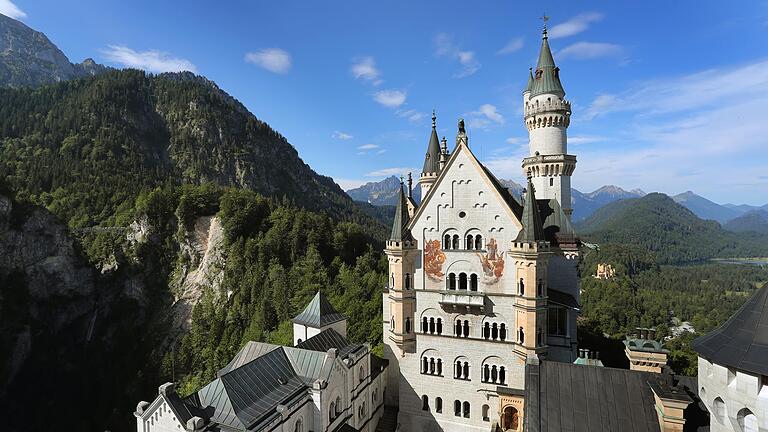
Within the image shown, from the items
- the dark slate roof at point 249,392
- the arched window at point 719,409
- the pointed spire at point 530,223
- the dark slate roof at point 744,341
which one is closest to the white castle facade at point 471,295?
the pointed spire at point 530,223

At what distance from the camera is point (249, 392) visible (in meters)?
20.5

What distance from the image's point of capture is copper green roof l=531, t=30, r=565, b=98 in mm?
32281

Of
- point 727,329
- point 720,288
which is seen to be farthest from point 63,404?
point 720,288

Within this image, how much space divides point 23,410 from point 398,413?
59.8 meters

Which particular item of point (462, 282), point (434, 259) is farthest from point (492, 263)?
point (434, 259)

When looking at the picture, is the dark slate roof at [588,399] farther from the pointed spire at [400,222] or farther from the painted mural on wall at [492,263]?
the pointed spire at [400,222]

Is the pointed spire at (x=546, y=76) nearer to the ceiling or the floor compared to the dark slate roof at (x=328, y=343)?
nearer to the ceiling

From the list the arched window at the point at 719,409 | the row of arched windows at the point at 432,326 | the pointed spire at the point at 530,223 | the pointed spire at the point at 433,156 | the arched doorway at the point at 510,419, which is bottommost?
the arched doorway at the point at 510,419

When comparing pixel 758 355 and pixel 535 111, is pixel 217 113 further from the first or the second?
pixel 758 355

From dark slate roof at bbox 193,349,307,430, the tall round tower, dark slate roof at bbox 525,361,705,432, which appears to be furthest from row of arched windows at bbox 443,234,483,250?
dark slate roof at bbox 193,349,307,430

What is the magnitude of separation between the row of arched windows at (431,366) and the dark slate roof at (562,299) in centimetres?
959

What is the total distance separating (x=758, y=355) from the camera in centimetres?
815

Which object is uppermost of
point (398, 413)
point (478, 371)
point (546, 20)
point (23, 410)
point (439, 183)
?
point (546, 20)

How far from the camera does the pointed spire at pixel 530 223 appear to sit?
25.1m
